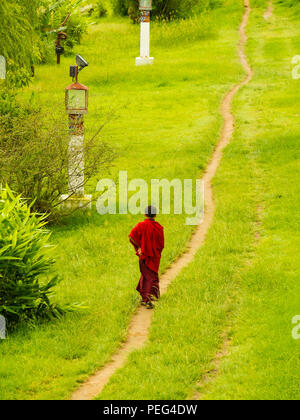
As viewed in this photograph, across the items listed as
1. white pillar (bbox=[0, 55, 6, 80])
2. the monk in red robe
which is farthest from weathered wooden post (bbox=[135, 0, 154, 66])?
the monk in red robe

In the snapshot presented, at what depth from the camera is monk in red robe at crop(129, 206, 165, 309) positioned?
12.0 m

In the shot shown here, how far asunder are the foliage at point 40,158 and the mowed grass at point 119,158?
97cm

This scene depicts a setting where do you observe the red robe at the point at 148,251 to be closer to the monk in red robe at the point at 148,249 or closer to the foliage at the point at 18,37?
the monk in red robe at the point at 148,249

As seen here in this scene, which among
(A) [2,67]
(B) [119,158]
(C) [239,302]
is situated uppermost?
(A) [2,67]

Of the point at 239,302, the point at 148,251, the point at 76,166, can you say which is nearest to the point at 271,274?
the point at 239,302

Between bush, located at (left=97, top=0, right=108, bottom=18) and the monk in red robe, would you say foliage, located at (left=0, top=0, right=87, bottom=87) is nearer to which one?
the monk in red robe

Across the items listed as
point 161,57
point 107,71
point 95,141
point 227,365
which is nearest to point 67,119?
point 95,141

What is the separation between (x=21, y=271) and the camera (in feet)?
36.5

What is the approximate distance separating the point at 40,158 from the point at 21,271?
5.78 meters

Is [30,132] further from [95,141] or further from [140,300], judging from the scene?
[140,300]

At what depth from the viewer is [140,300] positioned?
487 inches

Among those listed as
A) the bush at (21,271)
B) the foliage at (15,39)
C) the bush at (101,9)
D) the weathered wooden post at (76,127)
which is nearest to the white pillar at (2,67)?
the foliage at (15,39)

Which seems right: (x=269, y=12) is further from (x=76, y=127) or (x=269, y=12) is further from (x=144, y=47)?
(x=76, y=127)

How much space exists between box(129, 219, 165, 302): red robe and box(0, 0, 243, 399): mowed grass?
413 mm
